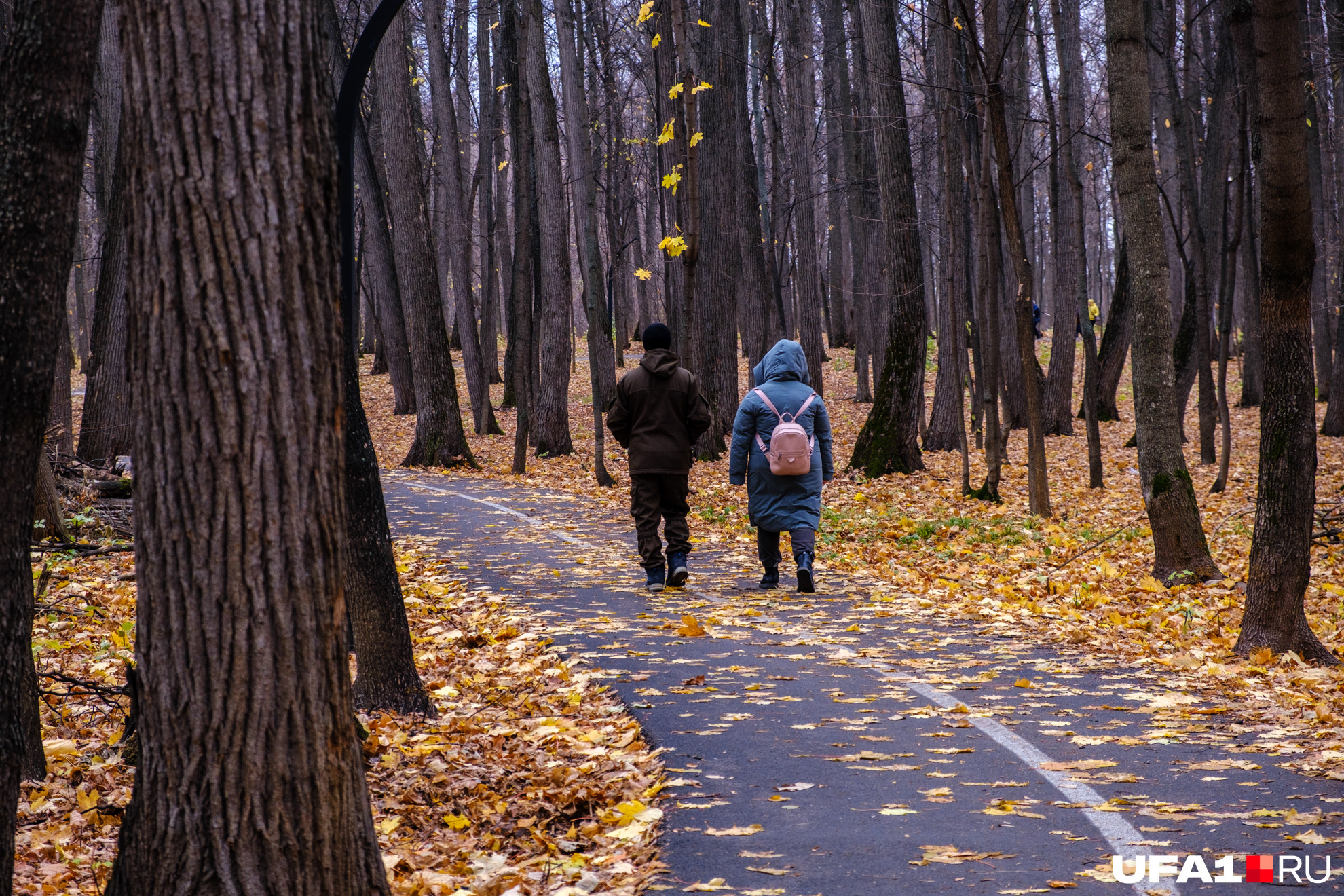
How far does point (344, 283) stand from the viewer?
5602 mm

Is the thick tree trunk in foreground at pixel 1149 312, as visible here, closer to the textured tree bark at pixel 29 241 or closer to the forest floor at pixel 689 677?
the forest floor at pixel 689 677

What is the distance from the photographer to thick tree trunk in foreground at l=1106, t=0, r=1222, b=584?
338 inches

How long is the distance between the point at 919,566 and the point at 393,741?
6.47m

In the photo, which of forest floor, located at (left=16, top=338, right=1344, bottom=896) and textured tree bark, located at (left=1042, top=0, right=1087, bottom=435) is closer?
forest floor, located at (left=16, top=338, right=1344, bottom=896)

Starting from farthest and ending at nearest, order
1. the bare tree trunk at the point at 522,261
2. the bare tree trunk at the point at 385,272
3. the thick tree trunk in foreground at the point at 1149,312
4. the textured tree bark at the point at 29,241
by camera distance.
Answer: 1. the bare tree trunk at the point at 385,272
2. the bare tree trunk at the point at 522,261
3. the thick tree trunk in foreground at the point at 1149,312
4. the textured tree bark at the point at 29,241

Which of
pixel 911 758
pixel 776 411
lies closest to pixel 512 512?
pixel 776 411

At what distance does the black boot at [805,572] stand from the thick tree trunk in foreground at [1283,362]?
3.55 metres

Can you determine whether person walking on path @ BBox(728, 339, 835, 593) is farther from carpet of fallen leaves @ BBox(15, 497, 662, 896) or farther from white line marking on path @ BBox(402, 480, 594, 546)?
white line marking on path @ BBox(402, 480, 594, 546)

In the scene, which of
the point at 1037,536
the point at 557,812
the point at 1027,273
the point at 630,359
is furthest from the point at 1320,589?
the point at 630,359

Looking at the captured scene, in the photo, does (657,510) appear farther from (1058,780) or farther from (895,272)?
(895,272)

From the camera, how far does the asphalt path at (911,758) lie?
3859 millimetres

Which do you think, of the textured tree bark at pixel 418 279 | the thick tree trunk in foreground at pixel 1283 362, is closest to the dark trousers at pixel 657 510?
the thick tree trunk in foreground at pixel 1283 362

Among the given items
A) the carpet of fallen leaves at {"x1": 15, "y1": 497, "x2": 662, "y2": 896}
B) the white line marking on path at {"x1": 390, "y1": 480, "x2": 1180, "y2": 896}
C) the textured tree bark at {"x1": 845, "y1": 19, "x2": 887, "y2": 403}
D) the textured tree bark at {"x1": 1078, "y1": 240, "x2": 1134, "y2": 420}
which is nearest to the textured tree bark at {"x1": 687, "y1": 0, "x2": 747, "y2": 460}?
the textured tree bark at {"x1": 845, "y1": 19, "x2": 887, "y2": 403}

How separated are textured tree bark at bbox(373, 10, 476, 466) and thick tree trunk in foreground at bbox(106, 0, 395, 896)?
1716cm
